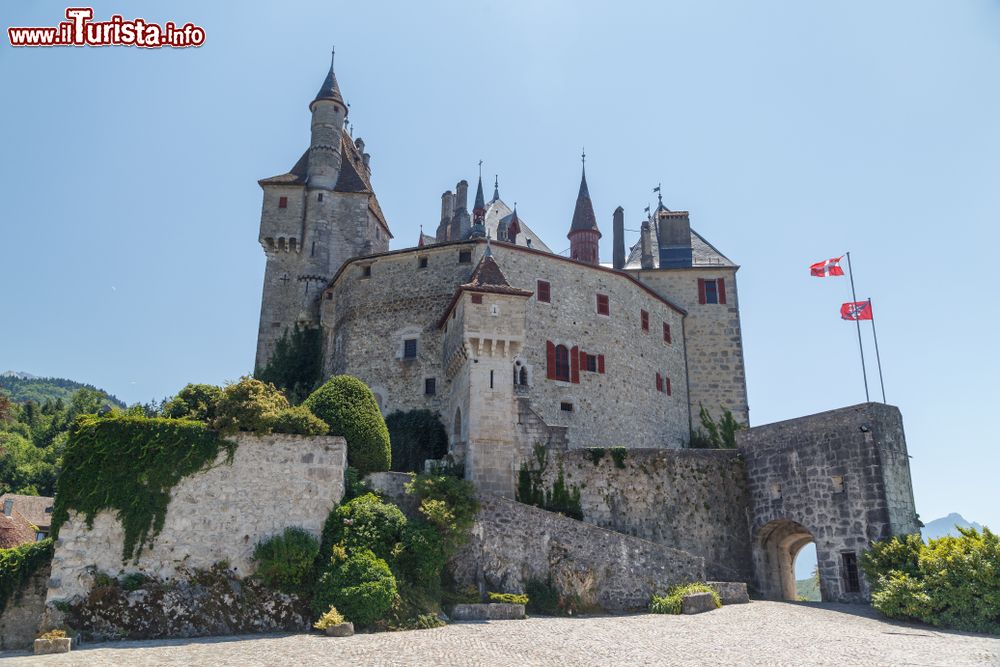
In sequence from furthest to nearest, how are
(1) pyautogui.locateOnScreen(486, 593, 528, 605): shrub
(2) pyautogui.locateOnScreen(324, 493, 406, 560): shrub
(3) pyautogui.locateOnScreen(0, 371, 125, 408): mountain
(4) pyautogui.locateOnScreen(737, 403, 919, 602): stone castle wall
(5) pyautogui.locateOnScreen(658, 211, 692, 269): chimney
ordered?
(3) pyautogui.locateOnScreen(0, 371, 125, 408): mountain
(5) pyautogui.locateOnScreen(658, 211, 692, 269): chimney
(4) pyautogui.locateOnScreen(737, 403, 919, 602): stone castle wall
(1) pyautogui.locateOnScreen(486, 593, 528, 605): shrub
(2) pyautogui.locateOnScreen(324, 493, 406, 560): shrub

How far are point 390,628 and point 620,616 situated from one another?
23.0 ft

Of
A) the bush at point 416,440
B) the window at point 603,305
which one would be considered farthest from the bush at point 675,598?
the window at point 603,305

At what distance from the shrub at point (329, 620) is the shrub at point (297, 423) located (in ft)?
17.3

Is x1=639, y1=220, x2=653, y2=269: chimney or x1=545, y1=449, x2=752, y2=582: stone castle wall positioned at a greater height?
x1=639, y1=220, x2=653, y2=269: chimney

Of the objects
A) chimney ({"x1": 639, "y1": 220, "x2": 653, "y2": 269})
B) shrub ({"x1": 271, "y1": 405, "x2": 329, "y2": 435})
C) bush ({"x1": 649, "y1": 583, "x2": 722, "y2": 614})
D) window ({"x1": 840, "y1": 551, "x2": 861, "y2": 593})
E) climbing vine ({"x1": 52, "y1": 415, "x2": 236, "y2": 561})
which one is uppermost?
chimney ({"x1": 639, "y1": 220, "x2": 653, "y2": 269})

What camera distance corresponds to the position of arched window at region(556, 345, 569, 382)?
36.0 meters

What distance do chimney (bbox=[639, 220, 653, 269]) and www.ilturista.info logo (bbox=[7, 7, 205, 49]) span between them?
2861 cm

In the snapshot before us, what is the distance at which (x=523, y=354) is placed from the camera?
116ft

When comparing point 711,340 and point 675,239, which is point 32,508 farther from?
point 675,239

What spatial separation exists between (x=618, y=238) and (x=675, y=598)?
26.5 meters

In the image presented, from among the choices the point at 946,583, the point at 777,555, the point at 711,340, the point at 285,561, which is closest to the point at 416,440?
the point at 285,561

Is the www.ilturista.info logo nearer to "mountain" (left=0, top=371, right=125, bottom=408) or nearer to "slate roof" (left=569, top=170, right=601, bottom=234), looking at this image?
"slate roof" (left=569, top=170, right=601, bottom=234)

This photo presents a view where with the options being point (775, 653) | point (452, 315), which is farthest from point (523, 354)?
point (775, 653)

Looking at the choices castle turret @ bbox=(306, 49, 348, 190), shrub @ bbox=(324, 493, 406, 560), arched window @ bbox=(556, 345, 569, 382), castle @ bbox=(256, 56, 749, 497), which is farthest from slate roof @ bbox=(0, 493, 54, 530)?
shrub @ bbox=(324, 493, 406, 560)
